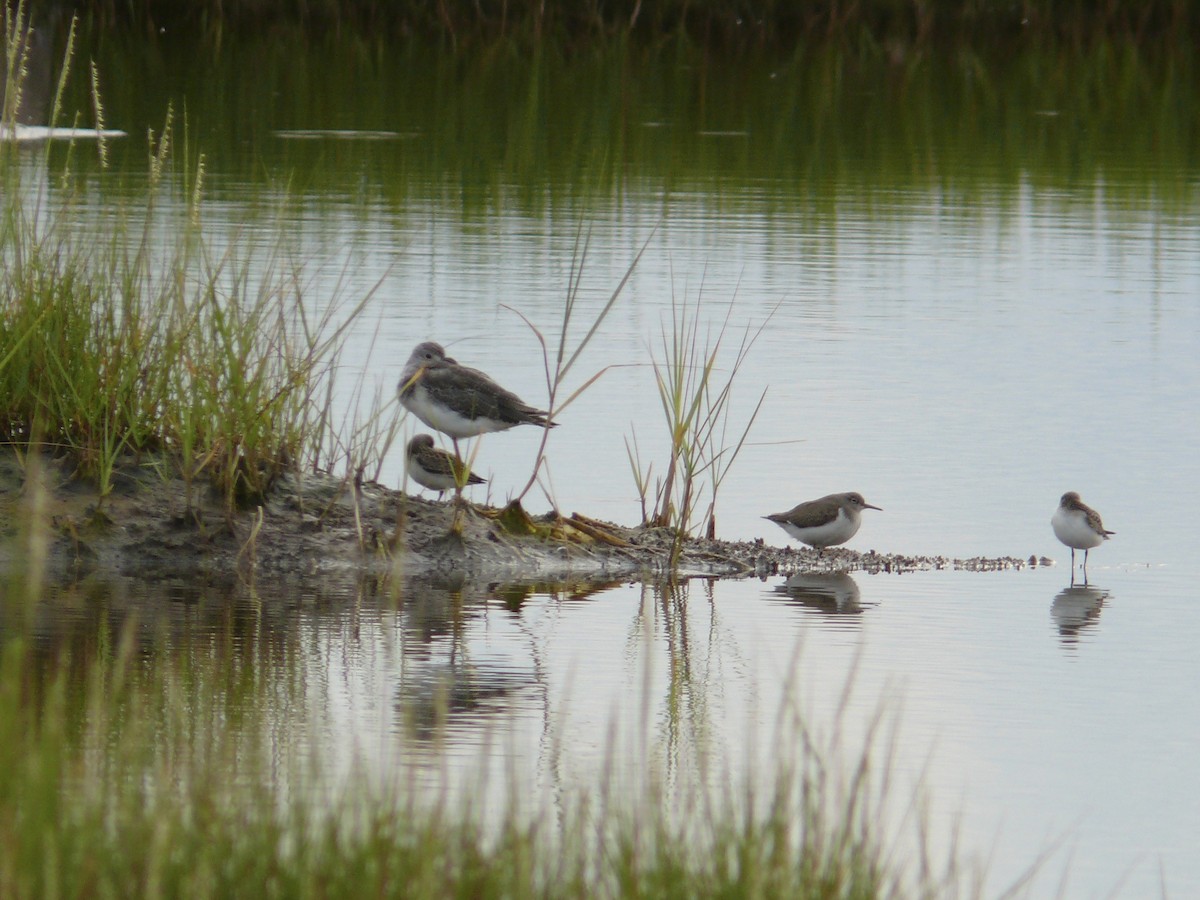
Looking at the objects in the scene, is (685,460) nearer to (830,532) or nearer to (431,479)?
(830,532)

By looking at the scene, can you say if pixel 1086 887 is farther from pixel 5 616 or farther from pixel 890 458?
pixel 890 458

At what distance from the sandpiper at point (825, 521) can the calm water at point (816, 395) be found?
1.14 feet

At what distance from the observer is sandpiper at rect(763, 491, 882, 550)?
9586mm

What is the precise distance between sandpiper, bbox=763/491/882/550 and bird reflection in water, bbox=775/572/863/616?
194mm

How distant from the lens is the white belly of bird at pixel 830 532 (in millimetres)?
9586

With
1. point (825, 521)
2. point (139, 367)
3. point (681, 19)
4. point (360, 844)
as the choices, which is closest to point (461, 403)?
point (825, 521)

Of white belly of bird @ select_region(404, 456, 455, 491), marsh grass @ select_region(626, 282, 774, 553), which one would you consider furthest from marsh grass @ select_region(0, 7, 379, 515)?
marsh grass @ select_region(626, 282, 774, 553)

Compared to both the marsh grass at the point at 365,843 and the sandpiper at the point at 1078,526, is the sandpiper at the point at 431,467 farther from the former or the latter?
the marsh grass at the point at 365,843

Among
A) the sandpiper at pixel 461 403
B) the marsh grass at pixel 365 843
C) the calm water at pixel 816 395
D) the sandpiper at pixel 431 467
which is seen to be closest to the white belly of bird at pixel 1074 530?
the calm water at pixel 816 395

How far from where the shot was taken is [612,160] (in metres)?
24.2

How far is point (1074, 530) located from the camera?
9398mm

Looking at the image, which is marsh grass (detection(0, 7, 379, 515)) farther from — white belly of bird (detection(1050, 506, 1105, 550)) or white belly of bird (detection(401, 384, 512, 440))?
white belly of bird (detection(1050, 506, 1105, 550))

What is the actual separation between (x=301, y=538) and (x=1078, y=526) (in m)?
3.24

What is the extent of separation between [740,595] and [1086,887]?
Result: 10.8 ft
